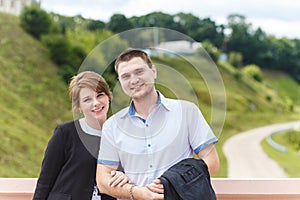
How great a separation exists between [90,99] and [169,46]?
0.34m

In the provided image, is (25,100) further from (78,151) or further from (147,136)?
(147,136)

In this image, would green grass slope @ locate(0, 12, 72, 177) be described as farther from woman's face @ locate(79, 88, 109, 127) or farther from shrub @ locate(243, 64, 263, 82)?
woman's face @ locate(79, 88, 109, 127)

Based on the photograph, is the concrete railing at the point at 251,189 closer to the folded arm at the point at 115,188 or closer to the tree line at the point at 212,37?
the folded arm at the point at 115,188

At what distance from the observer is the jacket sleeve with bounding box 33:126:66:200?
1343 mm

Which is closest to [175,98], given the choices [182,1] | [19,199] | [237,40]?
[19,199]

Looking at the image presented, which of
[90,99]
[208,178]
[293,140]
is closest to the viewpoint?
[208,178]

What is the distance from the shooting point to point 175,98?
1.33 m

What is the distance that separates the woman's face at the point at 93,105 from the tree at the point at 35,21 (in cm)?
265

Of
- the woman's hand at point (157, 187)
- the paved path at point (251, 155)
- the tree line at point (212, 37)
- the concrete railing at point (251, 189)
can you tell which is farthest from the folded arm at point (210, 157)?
the paved path at point (251, 155)

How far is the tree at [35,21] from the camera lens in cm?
388

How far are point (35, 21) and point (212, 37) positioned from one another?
2.05m

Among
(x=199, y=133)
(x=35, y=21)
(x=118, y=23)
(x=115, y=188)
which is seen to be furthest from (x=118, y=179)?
(x=35, y=21)

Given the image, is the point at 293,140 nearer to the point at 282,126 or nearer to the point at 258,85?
the point at 282,126

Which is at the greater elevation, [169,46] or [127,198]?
[169,46]
